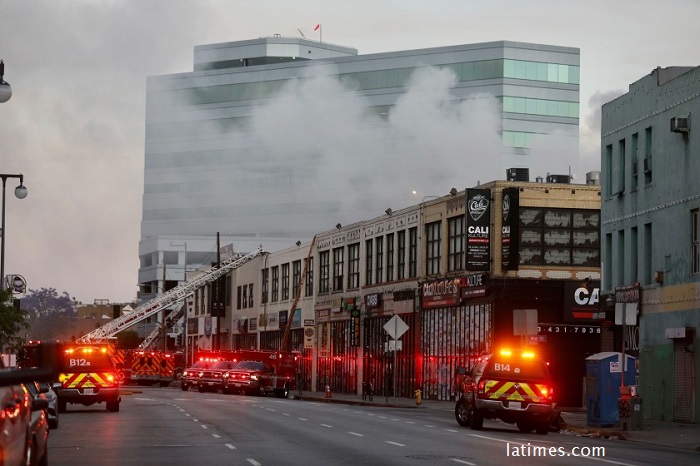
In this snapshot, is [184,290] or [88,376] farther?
[184,290]

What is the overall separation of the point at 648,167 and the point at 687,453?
62.6 ft

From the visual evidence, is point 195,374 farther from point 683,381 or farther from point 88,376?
point 683,381

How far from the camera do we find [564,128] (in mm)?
147000

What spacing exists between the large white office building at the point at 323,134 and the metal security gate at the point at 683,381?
101065 millimetres

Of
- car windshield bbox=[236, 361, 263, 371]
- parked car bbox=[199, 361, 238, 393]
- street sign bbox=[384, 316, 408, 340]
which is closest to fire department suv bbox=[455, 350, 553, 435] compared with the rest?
street sign bbox=[384, 316, 408, 340]

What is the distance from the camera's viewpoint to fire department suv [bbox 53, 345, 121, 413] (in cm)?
4191

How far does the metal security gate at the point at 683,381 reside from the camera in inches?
1644

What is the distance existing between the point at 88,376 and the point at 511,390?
1391 cm

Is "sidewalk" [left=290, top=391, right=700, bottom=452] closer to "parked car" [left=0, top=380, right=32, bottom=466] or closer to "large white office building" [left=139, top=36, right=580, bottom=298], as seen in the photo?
"parked car" [left=0, top=380, right=32, bottom=466]

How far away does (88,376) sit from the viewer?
4200cm

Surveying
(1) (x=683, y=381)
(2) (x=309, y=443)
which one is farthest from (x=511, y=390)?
(1) (x=683, y=381)

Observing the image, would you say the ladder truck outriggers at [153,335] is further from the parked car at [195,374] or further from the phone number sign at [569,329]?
the phone number sign at [569,329]

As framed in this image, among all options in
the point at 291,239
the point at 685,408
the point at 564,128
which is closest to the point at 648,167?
the point at 685,408

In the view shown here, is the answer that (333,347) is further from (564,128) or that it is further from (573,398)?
(564,128)
